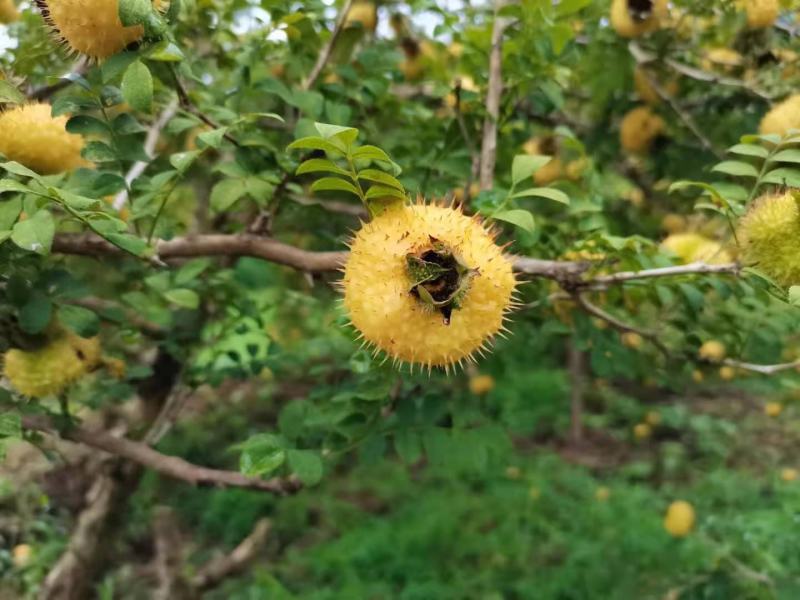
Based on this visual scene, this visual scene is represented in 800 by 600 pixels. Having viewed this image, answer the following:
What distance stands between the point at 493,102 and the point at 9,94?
874 millimetres

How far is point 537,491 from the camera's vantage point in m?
3.64

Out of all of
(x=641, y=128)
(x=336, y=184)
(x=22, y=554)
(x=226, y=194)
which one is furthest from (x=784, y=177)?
(x=22, y=554)

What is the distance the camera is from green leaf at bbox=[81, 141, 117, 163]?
3.69ft

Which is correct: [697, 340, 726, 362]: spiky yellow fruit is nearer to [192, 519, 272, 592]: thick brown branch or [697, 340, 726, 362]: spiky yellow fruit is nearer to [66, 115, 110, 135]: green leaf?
[66, 115, 110, 135]: green leaf

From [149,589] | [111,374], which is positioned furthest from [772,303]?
[149,589]

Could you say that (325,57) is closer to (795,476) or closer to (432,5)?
(432,5)

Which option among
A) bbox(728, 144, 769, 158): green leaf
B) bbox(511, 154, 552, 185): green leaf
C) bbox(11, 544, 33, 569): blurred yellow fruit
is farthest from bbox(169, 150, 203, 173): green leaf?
bbox(11, 544, 33, 569): blurred yellow fruit

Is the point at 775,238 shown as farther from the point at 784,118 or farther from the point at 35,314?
the point at 35,314

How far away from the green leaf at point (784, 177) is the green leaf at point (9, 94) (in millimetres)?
1131

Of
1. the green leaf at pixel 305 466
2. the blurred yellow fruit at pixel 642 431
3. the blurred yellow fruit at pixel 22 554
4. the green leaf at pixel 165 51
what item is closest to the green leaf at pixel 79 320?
the green leaf at pixel 305 466

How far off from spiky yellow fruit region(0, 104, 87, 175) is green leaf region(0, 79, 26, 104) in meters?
0.09

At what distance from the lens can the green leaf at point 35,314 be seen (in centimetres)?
125

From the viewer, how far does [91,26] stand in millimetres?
947

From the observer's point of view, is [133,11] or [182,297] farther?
[182,297]
